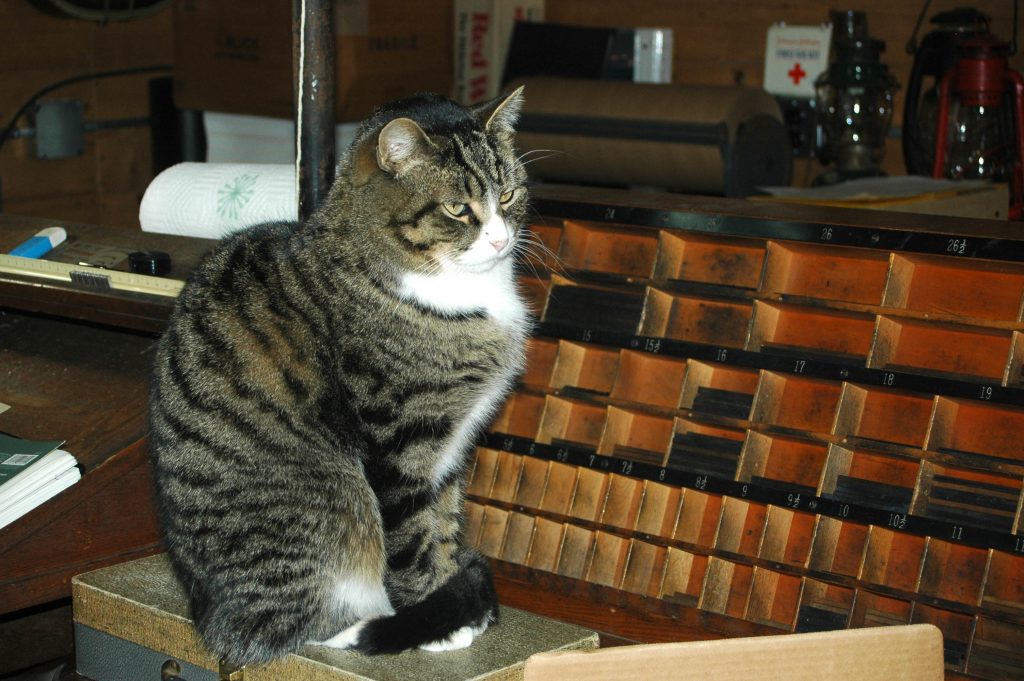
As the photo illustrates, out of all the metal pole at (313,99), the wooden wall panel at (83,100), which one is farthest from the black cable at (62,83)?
the metal pole at (313,99)

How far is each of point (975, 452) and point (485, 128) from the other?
28.0 inches

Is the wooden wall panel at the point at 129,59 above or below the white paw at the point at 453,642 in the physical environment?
above

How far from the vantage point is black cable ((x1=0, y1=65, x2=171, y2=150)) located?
312cm

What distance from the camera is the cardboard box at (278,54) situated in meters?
2.88

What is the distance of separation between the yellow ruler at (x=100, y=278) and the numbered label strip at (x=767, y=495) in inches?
19.6

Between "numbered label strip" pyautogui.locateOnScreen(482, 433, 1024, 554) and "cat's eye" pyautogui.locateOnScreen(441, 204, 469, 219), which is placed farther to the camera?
"cat's eye" pyautogui.locateOnScreen(441, 204, 469, 219)

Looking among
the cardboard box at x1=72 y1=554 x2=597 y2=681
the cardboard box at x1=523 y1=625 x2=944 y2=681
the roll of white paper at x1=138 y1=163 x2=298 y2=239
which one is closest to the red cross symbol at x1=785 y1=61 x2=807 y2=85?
the roll of white paper at x1=138 y1=163 x2=298 y2=239

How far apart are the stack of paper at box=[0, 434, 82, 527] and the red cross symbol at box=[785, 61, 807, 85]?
7.87ft

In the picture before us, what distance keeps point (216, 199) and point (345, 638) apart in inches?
30.9

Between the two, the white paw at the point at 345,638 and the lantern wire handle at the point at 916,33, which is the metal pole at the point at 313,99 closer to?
the white paw at the point at 345,638

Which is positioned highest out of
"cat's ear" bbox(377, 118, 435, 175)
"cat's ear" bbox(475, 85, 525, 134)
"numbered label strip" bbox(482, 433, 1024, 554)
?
"cat's ear" bbox(475, 85, 525, 134)

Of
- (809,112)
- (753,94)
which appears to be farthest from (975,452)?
(809,112)

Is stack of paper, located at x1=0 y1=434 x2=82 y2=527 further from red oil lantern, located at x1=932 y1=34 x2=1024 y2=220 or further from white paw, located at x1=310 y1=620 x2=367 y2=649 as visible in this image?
red oil lantern, located at x1=932 y1=34 x2=1024 y2=220

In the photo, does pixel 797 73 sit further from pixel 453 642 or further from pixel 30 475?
pixel 30 475
